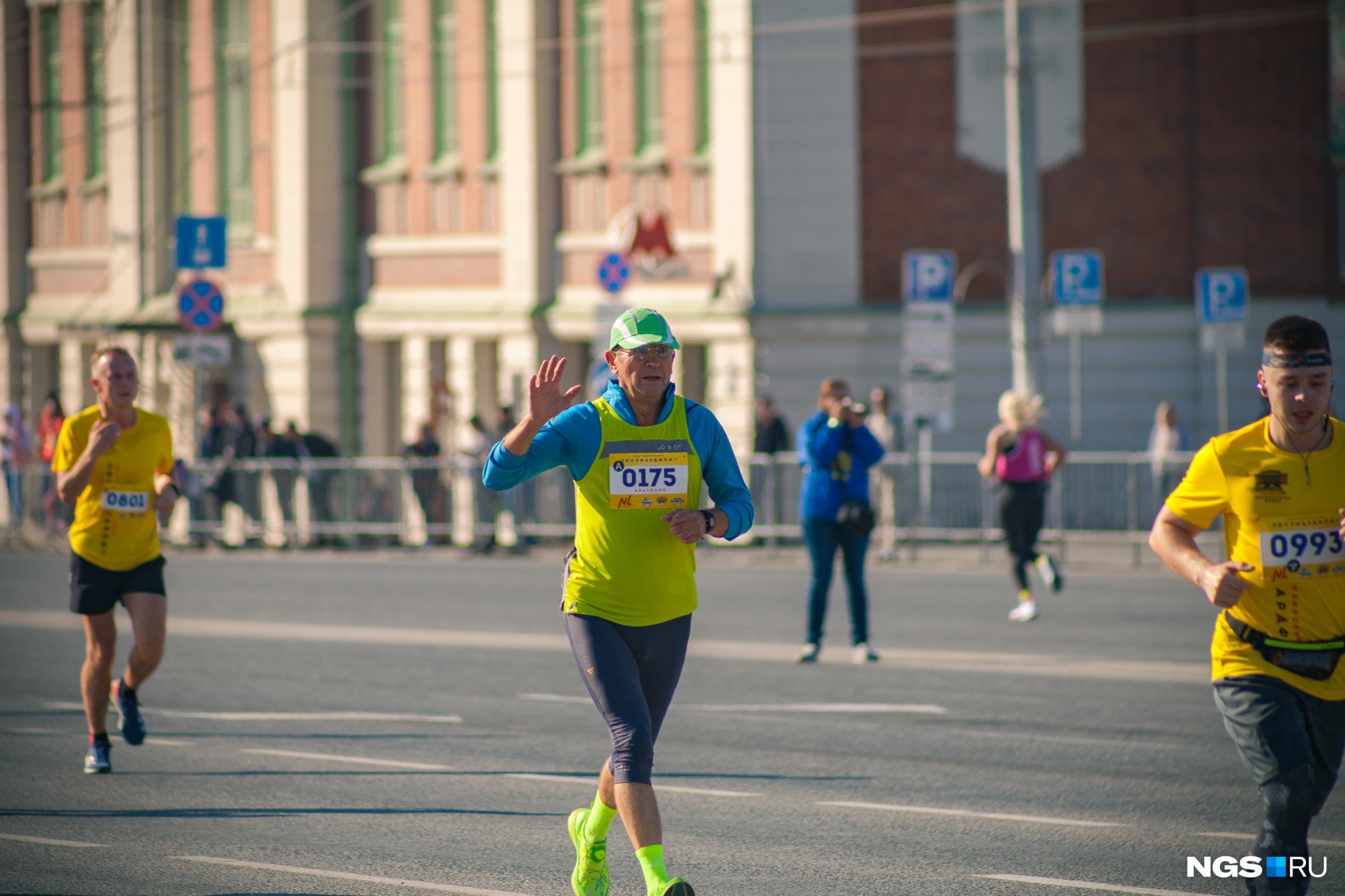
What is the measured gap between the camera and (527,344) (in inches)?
1166

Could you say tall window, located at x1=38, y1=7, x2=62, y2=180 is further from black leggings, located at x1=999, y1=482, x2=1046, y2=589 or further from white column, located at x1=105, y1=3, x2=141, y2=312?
black leggings, located at x1=999, y1=482, x2=1046, y2=589

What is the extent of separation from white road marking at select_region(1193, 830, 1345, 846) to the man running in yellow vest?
2518mm

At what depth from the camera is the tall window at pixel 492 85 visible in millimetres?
30562

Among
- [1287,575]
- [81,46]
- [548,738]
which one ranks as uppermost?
[81,46]

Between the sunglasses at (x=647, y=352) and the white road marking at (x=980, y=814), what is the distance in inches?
109

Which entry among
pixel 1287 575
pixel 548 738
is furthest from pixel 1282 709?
pixel 548 738

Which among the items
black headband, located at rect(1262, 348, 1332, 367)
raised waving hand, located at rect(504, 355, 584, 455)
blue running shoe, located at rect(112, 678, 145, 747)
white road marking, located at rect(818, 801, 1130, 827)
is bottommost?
white road marking, located at rect(818, 801, 1130, 827)

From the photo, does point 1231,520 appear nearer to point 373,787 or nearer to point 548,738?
point 373,787

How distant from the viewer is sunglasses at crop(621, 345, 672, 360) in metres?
5.93

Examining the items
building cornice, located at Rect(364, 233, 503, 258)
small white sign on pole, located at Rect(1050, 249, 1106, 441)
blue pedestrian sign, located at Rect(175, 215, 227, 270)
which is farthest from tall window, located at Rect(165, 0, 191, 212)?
small white sign on pole, located at Rect(1050, 249, 1106, 441)

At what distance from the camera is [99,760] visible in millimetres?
8875

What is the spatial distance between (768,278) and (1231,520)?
851 inches

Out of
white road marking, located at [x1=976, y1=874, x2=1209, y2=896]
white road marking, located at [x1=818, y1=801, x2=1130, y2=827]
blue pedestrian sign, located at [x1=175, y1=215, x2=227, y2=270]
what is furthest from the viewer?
blue pedestrian sign, located at [x1=175, y1=215, x2=227, y2=270]

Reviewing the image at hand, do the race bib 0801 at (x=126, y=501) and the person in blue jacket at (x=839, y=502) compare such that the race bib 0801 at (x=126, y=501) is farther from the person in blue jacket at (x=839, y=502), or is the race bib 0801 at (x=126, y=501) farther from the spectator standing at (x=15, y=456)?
the spectator standing at (x=15, y=456)
